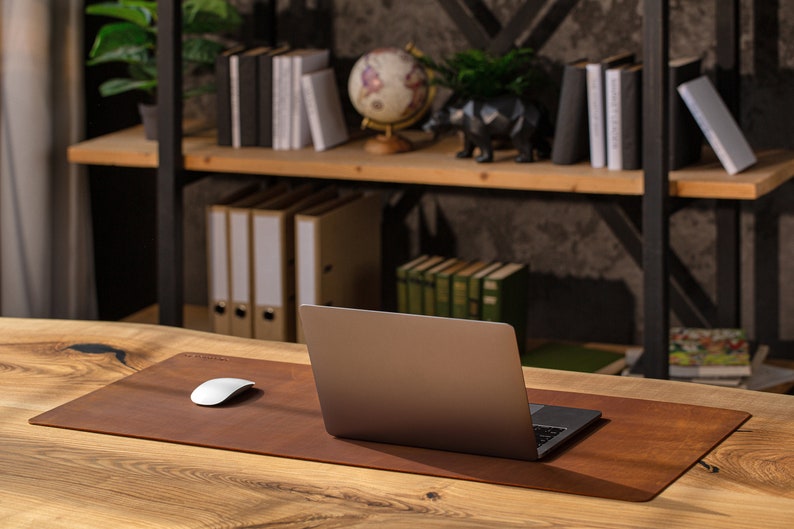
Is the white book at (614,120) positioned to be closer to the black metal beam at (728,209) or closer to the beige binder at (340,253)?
the black metal beam at (728,209)

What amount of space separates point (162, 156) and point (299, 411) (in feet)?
4.70

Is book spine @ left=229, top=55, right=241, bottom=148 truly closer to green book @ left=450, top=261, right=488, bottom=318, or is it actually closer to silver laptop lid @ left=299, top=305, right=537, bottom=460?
green book @ left=450, top=261, right=488, bottom=318

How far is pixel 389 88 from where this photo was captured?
8.96ft

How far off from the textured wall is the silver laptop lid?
5.82ft

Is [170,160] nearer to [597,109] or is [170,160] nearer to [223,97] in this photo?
[223,97]

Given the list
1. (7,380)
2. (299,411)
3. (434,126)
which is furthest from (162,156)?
(299,411)

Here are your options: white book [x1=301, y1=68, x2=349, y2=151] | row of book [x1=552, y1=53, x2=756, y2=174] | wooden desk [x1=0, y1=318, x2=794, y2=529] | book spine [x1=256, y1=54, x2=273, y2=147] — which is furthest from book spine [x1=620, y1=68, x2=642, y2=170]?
wooden desk [x1=0, y1=318, x2=794, y2=529]

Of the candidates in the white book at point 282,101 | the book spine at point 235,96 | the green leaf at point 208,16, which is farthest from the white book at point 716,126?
the green leaf at point 208,16

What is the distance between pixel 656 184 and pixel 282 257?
931mm

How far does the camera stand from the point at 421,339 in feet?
4.18

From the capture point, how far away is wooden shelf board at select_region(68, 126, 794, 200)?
2449mm

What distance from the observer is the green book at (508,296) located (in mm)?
2805

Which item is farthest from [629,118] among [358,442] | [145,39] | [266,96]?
[358,442]

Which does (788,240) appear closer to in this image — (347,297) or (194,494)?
(347,297)
